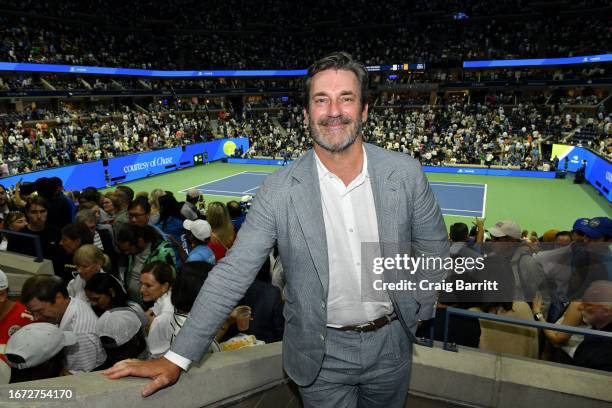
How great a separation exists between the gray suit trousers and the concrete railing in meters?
0.80

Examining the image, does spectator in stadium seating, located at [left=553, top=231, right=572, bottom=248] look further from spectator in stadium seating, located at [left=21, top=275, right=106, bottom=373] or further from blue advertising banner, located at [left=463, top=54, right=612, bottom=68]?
blue advertising banner, located at [left=463, top=54, right=612, bottom=68]

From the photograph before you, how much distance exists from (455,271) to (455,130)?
32339 millimetres

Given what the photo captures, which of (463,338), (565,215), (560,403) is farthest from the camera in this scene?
(565,215)

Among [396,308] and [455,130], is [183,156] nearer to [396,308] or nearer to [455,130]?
[455,130]

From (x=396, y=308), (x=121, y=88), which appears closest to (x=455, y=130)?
(x=121, y=88)

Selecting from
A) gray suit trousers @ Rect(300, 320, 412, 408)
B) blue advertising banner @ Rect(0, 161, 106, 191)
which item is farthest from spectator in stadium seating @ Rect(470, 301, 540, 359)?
blue advertising banner @ Rect(0, 161, 106, 191)

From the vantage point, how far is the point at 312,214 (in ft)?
6.74

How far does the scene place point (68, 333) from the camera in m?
2.88

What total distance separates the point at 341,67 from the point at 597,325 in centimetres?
300

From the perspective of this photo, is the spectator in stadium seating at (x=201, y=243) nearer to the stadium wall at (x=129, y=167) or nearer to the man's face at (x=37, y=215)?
the man's face at (x=37, y=215)

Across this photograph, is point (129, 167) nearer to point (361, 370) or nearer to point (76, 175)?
point (76, 175)

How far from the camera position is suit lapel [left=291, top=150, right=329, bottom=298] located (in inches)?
79.8

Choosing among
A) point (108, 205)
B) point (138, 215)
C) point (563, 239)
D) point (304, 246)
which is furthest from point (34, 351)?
point (563, 239)

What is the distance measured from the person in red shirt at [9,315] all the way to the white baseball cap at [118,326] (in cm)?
113
